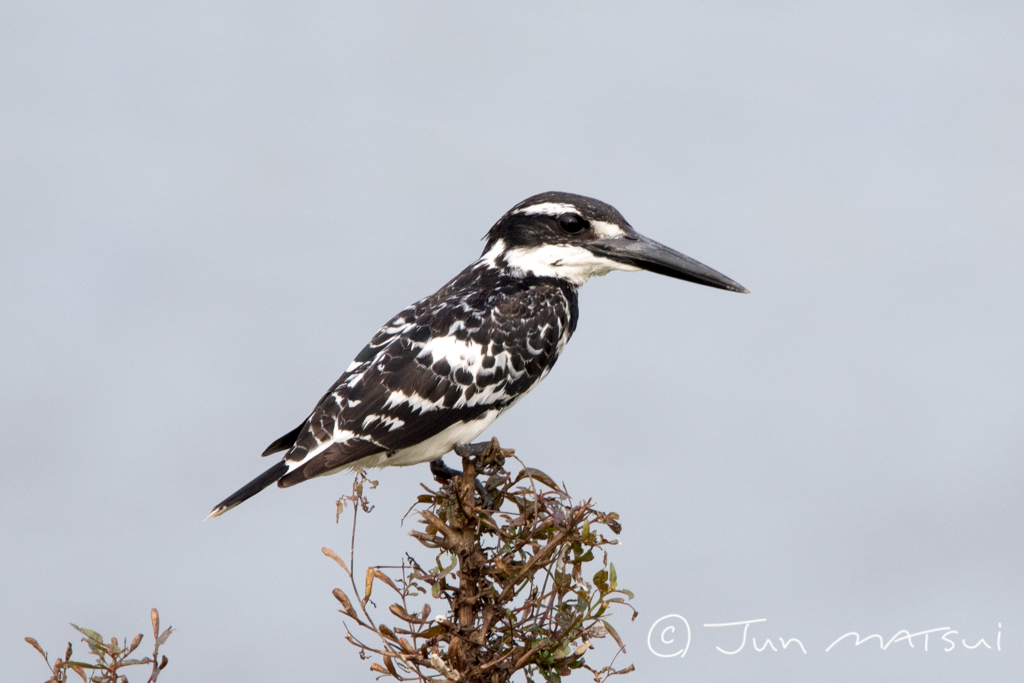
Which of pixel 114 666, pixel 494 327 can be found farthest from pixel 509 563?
pixel 494 327

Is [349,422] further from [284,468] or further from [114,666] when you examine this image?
[114,666]

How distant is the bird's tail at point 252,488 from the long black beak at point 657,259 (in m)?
1.75

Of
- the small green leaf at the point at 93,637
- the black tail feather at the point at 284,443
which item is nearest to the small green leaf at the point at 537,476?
the small green leaf at the point at 93,637

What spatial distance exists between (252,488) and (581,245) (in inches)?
73.9

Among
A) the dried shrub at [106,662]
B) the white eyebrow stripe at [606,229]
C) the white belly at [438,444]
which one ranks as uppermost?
the white eyebrow stripe at [606,229]

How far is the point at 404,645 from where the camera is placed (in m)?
3.08

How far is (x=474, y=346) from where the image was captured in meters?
4.52

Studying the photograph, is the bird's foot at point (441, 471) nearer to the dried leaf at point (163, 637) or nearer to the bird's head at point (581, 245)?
the bird's head at point (581, 245)

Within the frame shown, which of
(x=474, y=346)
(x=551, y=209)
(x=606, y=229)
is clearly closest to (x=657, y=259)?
(x=606, y=229)

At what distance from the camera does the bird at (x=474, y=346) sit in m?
4.23

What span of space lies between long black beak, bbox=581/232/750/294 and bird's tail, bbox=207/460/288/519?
1.75m

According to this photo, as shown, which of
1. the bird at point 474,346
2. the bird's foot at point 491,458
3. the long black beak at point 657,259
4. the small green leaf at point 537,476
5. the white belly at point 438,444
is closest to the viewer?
the small green leaf at point 537,476

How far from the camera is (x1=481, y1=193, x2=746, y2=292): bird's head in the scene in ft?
16.0

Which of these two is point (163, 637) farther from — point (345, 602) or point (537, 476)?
point (537, 476)
